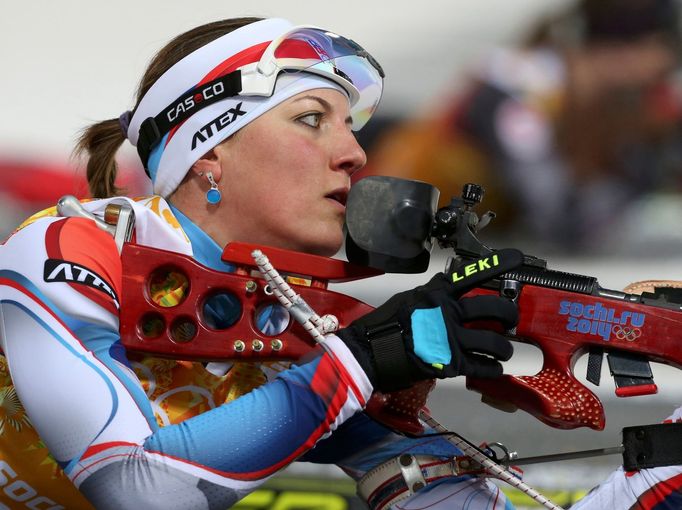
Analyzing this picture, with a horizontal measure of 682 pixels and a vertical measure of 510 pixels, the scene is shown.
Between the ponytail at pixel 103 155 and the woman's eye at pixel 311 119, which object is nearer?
the woman's eye at pixel 311 119

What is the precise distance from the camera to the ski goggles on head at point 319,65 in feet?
6.12

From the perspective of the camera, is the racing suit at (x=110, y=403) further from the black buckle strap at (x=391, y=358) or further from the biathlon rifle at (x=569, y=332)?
the biathlon rifle at (x=569, y=332)

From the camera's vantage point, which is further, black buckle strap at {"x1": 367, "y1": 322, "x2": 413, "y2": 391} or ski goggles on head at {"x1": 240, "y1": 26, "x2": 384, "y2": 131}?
ski goggles on head at {"x1": 240, "y1": 26, "x2": 384, "y2": 131}

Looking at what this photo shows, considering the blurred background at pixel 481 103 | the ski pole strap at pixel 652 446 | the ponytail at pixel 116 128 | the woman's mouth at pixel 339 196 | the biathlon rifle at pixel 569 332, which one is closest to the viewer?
the biathlon rifle at pixel 569 332

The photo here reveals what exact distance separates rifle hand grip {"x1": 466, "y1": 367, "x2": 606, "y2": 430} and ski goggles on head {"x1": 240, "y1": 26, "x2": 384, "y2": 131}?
2.07 ft

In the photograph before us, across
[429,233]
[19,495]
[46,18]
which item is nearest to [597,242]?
[46,18]

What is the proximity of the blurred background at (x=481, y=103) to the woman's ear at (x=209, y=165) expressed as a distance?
224cm

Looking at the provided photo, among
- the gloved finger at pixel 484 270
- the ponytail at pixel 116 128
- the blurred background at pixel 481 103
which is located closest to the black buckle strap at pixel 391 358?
the gloved finger at pixel 484 270

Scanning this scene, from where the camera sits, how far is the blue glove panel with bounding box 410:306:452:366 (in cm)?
149

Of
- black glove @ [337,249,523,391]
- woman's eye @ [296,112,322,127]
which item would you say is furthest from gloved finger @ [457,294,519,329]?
woman's eye @ [296,112,322,127]

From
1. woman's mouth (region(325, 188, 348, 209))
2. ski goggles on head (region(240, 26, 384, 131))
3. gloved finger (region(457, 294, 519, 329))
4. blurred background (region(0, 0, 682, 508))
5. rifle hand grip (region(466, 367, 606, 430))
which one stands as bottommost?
Answer: rifle hand grip (region(466, 367, 606, 430))

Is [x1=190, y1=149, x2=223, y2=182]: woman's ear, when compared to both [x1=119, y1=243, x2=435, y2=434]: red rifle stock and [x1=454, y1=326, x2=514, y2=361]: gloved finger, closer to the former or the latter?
[x1=119, y1=243, x2=435, y2=434]: red rifle stock

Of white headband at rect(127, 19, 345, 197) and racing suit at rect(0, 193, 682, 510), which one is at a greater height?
white headband at rect(127, 19, 345, 197)

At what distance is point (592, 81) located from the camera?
4.11 meters
